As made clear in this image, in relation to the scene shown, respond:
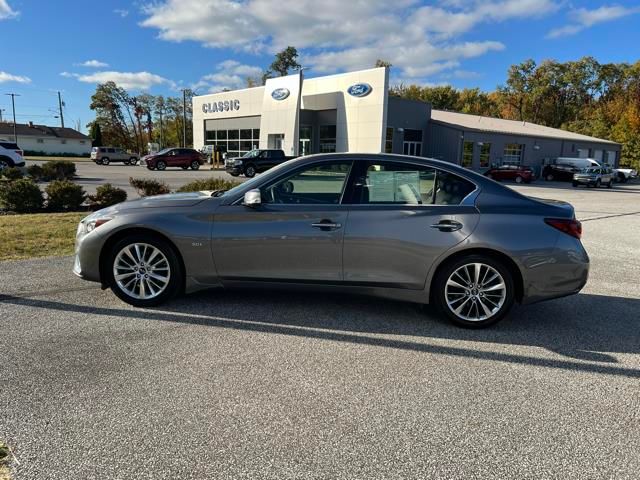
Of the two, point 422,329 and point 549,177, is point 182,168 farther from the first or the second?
point 422,329

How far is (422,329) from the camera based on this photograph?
443cm

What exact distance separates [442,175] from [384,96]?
32.2 m

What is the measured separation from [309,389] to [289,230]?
1634 mm

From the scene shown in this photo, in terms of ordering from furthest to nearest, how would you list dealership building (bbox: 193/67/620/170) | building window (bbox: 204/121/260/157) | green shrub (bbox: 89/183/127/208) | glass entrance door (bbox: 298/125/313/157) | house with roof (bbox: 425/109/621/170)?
building window (bbox: 204/121/260/157) < glass entrance door (bbox: 298/125/313/157) < house with roof (bbox: 425/109/621/170) < dealership building (bbox: 193/67/620/170) < green shrub (bbox: 89/183/127/208)

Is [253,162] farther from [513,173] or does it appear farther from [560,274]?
[560,274]

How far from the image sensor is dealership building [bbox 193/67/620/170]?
3634 cm

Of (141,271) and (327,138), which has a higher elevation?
(327,138)

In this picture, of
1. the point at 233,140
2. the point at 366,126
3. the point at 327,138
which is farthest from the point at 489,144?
the point at 233,140

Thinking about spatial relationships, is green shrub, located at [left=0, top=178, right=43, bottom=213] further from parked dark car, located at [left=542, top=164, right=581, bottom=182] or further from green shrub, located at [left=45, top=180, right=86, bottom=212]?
parked dark car, located at [left=542, top=164, right=581, bottom=182]

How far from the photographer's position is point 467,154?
132ft

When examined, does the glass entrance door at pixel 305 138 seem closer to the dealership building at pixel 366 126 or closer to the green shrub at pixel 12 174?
the dealership building at pixel 366 126

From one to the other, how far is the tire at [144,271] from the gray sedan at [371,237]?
0.02 metres

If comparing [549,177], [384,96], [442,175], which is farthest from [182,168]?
[442,175]

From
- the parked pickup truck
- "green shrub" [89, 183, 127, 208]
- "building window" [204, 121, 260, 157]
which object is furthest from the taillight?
"building window" [204, 121, 260, 157]
